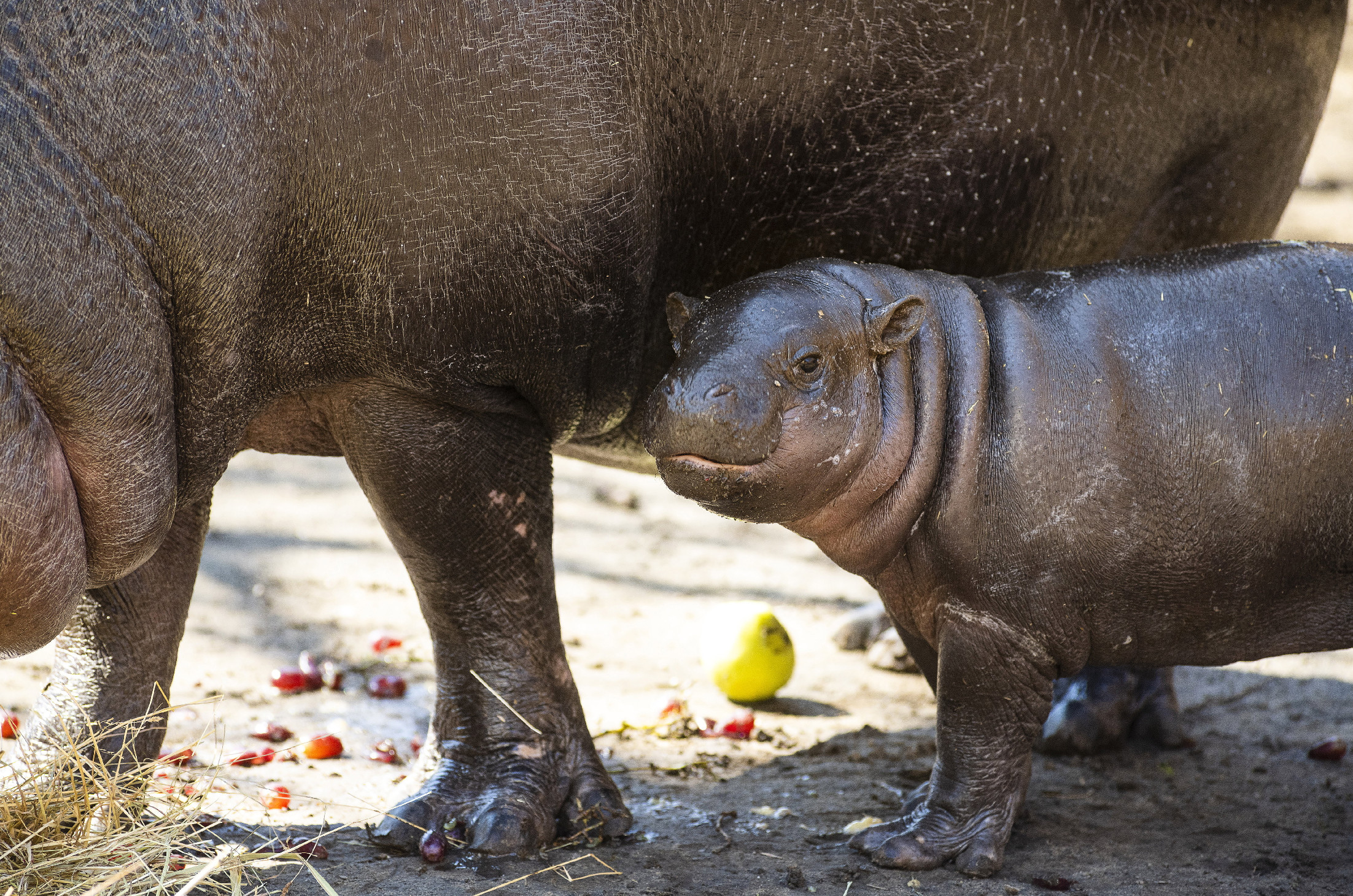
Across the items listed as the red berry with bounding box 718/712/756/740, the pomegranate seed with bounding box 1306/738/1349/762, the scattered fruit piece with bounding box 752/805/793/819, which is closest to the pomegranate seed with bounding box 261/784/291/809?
the scattered fruit piece with bounding box 752/805/793/819

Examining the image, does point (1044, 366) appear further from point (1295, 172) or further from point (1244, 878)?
point (1295, 172)

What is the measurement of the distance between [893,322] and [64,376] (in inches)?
59.0

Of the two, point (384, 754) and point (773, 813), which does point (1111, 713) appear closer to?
point (773, 813)

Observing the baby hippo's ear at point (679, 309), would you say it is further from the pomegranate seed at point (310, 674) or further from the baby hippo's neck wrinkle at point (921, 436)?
the pomegranate seed at point (310, 674)

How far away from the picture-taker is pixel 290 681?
411cm

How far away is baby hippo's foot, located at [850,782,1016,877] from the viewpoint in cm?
286

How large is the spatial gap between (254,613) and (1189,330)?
3.29 meters

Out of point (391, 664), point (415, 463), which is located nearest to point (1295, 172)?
point (415, 463)

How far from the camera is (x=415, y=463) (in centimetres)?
290

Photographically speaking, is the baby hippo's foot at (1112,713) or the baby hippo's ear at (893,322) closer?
the baby hippo's ear at (893,322)

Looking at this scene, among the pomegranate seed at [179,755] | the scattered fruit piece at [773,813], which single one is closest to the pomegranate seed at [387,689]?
the pomegranate seed at [179,755]

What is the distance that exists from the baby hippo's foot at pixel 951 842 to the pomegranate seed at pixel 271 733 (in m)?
1.66

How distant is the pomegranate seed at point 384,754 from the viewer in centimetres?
362

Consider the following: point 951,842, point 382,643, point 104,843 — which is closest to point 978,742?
point 951,842
